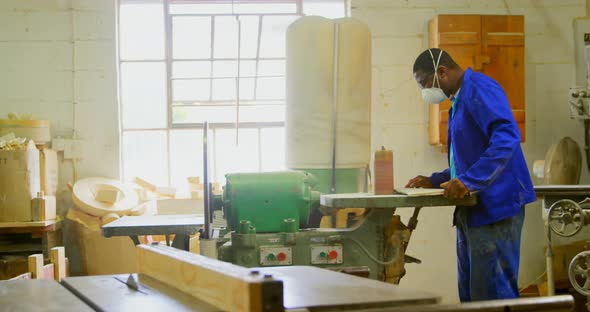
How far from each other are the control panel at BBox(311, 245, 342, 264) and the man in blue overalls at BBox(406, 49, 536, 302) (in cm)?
52

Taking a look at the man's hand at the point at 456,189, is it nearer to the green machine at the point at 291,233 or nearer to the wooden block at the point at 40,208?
the green machine at the point at 291,233

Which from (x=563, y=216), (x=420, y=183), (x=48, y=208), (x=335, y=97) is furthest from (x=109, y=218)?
(x=563, y=216)

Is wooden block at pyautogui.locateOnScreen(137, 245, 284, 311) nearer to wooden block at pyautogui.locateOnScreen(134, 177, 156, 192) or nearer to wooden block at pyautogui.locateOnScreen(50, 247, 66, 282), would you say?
wooden block at pyautogui.locateOnScreen(50, 247, 66, 282)

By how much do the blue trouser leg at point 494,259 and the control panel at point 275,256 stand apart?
747 mm

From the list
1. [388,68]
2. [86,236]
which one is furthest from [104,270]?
[388,68]

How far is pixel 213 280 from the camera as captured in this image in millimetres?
1193

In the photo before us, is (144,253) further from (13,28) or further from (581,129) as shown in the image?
(581,129)

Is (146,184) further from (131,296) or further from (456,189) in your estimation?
(131,296)

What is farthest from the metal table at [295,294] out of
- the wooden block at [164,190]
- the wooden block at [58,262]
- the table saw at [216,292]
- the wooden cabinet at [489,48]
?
the wooden cabinet at [489,48]

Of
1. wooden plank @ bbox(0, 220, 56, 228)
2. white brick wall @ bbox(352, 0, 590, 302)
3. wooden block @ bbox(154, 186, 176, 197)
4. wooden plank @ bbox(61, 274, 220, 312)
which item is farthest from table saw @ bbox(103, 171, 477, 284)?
white brick wall @ bbox(352, 0, 590, 302)

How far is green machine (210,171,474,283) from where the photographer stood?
286 cm

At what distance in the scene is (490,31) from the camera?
4.73m

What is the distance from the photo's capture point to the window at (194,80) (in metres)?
5.00

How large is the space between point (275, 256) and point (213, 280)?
5.49ft
